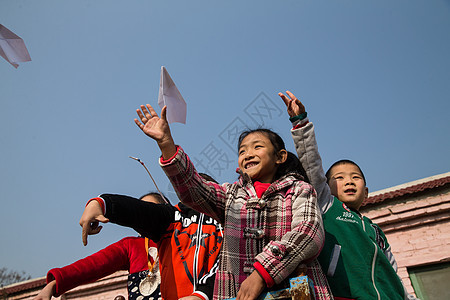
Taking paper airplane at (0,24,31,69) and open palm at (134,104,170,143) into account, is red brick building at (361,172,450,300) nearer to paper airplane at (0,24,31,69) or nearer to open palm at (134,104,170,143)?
open palm at (134,104,170,143)

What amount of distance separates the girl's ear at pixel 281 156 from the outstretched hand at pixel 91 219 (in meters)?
1.10

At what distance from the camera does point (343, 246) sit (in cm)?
224

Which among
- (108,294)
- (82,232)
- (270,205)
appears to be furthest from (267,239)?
(108,294)

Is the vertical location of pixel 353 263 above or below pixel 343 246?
below

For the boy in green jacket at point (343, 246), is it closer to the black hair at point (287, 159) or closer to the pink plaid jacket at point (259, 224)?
the black hair at point (287, 159)

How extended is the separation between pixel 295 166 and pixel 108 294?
21.5 feet

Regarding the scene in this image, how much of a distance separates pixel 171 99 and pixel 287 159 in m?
0.92

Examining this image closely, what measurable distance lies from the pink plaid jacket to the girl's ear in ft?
0.90

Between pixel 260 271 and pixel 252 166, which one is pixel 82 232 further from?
pixel 252 166

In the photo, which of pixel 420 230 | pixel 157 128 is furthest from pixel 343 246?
pixel 420 230

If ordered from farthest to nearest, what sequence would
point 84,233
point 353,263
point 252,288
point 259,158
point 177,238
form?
point 177,238
point 259,158
point 353,263
point 84,233
point 252,288

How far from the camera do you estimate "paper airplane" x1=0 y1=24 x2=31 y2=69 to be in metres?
2.94

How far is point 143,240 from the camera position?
328 cm

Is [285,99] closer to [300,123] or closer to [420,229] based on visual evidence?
[300,123]
